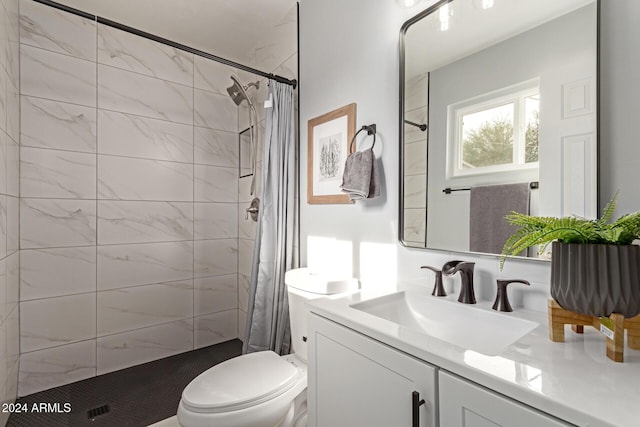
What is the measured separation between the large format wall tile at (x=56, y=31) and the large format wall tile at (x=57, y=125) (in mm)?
341

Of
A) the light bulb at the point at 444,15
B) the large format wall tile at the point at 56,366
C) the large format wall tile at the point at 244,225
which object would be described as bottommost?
the large format wall tile at the point at 56,366

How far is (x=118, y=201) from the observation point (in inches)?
83.2

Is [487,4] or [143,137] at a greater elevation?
[487,4]

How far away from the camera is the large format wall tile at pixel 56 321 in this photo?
184 cm

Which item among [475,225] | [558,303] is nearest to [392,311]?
[475,225]

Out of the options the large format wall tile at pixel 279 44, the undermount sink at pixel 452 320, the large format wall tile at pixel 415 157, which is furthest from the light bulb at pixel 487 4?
the large format wall tile at pixel 279 44

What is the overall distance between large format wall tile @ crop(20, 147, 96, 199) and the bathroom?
2 cm

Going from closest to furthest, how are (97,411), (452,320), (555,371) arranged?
(555,371), (452,320), (97,411)

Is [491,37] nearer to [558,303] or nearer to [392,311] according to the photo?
[558,303]

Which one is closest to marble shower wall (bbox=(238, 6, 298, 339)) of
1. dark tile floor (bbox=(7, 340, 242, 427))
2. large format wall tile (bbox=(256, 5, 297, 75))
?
large format wall tile (bbox=(256, 5, 297, 75))

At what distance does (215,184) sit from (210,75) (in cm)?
86

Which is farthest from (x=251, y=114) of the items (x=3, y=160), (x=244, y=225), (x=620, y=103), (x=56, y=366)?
(x=56, y=366)

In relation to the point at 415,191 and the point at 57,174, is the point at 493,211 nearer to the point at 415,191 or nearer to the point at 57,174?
the point at 415,191

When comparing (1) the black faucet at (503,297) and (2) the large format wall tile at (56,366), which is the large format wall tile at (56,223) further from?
(1) the black faucet at (503,297)
